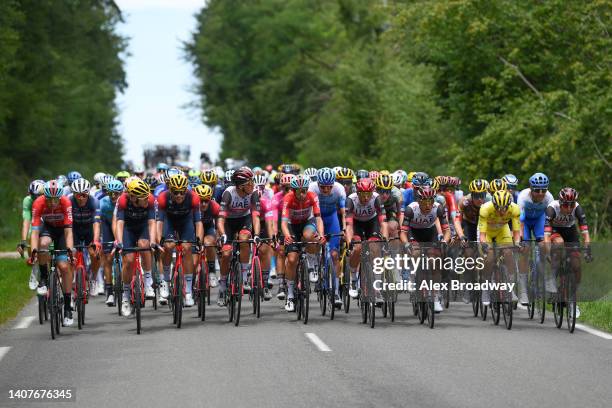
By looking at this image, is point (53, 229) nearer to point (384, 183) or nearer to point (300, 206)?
point (300, 206)

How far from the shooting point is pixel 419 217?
19469mm

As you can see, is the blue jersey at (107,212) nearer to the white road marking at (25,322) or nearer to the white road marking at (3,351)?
the white road marking at (25,322)

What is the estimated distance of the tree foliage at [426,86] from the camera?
117 ft

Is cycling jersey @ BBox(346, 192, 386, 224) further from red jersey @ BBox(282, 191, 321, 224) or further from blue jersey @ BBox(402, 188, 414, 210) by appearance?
blue jersey @ BBox(402, 188, 414, 210)

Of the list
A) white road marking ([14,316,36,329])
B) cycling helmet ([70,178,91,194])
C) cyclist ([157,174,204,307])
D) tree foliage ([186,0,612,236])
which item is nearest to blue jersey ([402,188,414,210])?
cyclist ([157,174,204,307])

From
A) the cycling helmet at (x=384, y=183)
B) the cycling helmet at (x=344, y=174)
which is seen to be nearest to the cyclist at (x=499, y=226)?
the cycling helmet at (x=384, y=183)

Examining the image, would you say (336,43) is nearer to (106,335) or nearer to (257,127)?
(257,127)

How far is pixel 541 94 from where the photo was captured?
37156mm

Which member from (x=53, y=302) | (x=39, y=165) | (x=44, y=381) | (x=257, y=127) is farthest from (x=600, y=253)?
(x=257, y=127)

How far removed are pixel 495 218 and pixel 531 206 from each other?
1.59 metres

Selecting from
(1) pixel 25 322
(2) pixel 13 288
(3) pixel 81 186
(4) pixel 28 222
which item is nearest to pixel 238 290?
(3) pixel 81 186

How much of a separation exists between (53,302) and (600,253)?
7.94m

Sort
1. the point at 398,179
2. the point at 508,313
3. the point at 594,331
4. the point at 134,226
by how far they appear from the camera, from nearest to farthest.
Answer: the point at 594,331 → the point at 508,313 → the point at 134,226 → the point at 398,179

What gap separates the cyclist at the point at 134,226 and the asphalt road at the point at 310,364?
2.34ft
